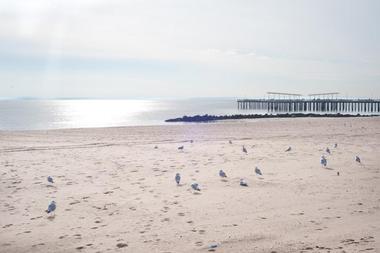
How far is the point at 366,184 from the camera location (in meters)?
8.23

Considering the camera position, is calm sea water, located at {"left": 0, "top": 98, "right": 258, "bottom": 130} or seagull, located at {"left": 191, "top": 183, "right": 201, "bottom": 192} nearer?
seagull, located at {"left": 191, "top": 183, "right": 201, "bottom": 192}

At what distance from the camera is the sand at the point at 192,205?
5180 millimetres

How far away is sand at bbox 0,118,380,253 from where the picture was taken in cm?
518

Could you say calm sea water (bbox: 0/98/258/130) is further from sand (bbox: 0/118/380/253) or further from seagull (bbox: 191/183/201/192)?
seagull (bbox: 191/183/201/192)

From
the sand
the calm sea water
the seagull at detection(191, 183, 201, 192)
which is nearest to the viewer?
the sand

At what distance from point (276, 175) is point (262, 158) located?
112 inches

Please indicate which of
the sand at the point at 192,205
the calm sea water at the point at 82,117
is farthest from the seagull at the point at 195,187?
the calm sea water at the point at 82,117

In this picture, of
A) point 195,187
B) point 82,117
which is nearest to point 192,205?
point 195,187

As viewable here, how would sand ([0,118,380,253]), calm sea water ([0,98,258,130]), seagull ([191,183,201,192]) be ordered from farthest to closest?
calm sea water ([0,98,258,130]) → seagull ([191,183,201,192]) → sand ([0,118,380,253])

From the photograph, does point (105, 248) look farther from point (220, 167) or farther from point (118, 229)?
point (220, 167)

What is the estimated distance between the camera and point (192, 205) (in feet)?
22.8

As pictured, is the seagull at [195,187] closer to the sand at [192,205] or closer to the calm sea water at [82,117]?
the sand at [192,205]

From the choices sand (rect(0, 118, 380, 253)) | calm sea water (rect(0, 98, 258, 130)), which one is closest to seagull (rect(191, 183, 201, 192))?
sand (rect(0, 118, 380, 253))

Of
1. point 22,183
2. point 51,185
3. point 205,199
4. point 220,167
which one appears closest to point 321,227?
point 205,199
